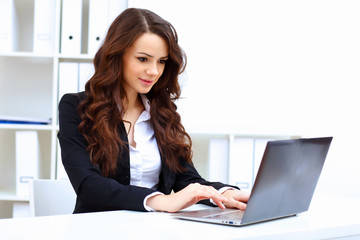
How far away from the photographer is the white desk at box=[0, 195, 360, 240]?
3.27ft

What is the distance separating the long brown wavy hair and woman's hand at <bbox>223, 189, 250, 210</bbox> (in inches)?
14.0

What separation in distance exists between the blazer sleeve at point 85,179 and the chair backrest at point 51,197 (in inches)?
3.8

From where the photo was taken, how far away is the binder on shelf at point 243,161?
8.72 feet

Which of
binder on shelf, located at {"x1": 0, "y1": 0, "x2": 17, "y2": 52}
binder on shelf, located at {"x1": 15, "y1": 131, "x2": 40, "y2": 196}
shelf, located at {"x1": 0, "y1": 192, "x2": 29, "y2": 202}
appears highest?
binder on shelf, located at {"x1": 0, "y1": 0, "x2": 17, "y2": 52}

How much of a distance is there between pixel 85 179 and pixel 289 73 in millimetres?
1986

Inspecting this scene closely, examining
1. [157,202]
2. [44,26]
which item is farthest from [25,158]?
[157,202]

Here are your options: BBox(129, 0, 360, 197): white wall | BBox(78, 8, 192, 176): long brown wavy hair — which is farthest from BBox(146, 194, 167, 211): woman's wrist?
BBox(129, 0, 360, 197): white wall

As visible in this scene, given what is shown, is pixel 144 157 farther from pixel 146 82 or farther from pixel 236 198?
pixel 236 198

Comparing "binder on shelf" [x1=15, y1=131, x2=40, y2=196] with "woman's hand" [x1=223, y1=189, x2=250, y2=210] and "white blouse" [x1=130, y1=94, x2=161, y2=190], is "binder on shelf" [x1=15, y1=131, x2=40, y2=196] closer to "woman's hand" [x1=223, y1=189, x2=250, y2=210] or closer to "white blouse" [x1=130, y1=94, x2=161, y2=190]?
"white blouse" [x1=130, y1=94, x2=161, y2=190]

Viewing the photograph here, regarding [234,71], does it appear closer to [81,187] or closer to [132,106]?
[132,106]

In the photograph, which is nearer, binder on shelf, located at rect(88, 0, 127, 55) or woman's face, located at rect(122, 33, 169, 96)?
woman's face, located at rect(122, 33, 169, 96)

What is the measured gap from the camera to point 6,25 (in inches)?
104

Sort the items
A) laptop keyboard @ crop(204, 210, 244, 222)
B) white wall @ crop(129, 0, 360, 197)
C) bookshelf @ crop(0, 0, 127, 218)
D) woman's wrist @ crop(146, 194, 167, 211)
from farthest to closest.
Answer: white wall @ crop(129, 0, 360, 197) → bookshelf @ crop(0, 0, 127, 218) → woman's wrist @ crop(146, 194, 167, 211) → laptop keyboard @ crop(204, 210, 244, 222)

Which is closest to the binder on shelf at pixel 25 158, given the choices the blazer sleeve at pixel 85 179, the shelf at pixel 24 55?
the shelf at pixel 24 55
